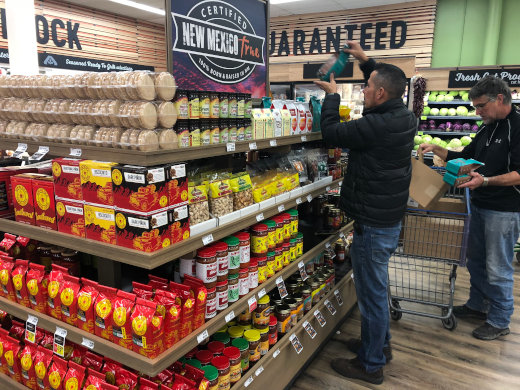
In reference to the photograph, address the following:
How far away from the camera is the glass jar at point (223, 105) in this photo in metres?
1.94

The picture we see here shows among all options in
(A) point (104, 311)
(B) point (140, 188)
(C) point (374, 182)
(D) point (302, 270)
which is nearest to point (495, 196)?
(C) point (374, 182)

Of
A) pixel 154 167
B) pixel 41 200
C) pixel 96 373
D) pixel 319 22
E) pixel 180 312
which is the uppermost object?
pixel 319 22

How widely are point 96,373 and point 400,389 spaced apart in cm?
205

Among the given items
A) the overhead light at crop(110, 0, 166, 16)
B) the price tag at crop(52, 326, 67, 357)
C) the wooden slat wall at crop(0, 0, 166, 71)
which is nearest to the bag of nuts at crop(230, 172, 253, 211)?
the price tag at crop(52, 326, 67, 357)

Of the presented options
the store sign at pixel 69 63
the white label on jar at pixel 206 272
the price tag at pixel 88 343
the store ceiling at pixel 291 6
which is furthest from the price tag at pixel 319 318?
the store ceiling at pixel 291 6

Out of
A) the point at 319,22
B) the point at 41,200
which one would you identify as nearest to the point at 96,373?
the point at 41,200

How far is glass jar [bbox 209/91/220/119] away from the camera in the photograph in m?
1.87

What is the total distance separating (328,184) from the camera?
10.3 ft

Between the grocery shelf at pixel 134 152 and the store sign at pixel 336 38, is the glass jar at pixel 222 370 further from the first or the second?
the store sign at pixel 336 38

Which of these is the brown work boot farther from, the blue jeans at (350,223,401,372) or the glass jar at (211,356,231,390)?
the glass jar at (211,356,231,390)

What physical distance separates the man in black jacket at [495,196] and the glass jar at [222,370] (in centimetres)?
217

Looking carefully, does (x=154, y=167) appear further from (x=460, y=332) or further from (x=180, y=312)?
(x=460, y=332)

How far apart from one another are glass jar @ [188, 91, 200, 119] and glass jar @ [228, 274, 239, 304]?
0.86 metres

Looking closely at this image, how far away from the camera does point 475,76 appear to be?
7.27 metres
